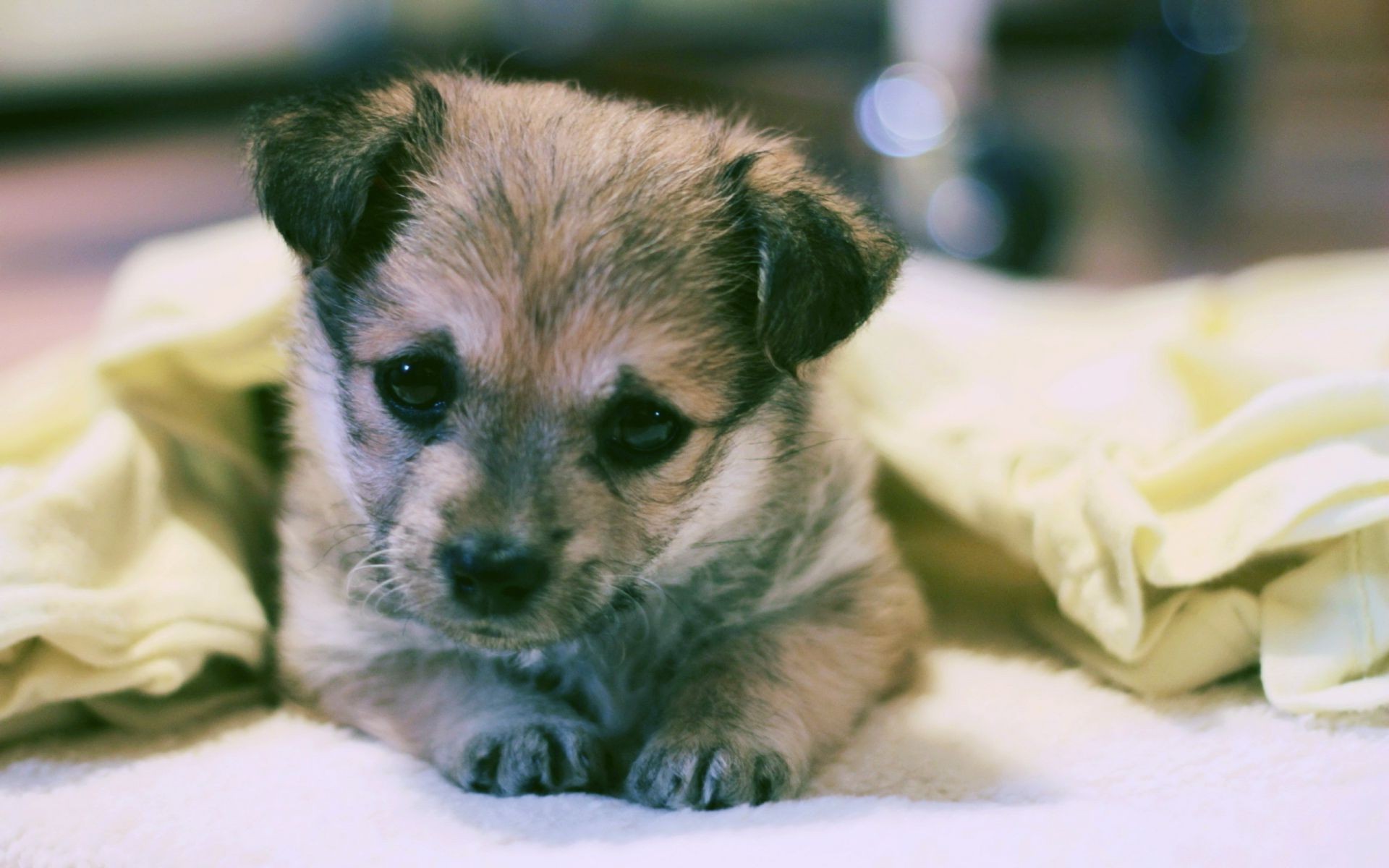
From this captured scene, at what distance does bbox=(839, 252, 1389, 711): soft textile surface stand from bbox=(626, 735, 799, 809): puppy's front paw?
0.61 meters

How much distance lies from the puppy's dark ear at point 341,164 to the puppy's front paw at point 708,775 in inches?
31.3

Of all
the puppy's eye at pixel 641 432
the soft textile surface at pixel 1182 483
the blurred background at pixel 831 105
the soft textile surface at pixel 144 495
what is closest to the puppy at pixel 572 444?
the puppy's eye at pixel 641 432

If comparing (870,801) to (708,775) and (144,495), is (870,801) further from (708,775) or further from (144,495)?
(144,495)

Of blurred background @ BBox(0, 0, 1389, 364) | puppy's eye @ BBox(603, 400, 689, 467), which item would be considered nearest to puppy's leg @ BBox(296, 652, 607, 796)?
puppy's eye @ BBox(603, 400, 689, 467)

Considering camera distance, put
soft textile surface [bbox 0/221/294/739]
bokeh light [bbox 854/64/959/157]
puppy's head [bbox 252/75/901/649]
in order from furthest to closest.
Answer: bokeh light [bbox 854/64/959/157], soft textile surface [bbox 0/221/294/739], puppy's head [bbox 252/75/901/649]

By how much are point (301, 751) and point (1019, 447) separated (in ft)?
4.16

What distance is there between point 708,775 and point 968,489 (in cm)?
83

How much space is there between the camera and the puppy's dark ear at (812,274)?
61.4 inches

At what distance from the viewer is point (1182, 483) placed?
190 centimetres

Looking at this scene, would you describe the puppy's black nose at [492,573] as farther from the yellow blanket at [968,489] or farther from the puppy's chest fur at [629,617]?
the yellow blanket at [968,489]

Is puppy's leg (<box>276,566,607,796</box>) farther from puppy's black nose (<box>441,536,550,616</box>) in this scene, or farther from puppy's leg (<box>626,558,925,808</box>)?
puppy's black nose (<box>441,536,550,616</box>)

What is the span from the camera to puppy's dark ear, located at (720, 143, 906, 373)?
1561mm

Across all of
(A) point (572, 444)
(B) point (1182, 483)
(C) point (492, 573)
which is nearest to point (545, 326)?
(A) point (572, 444)

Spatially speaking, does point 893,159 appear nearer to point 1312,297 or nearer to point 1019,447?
point 1312,297
